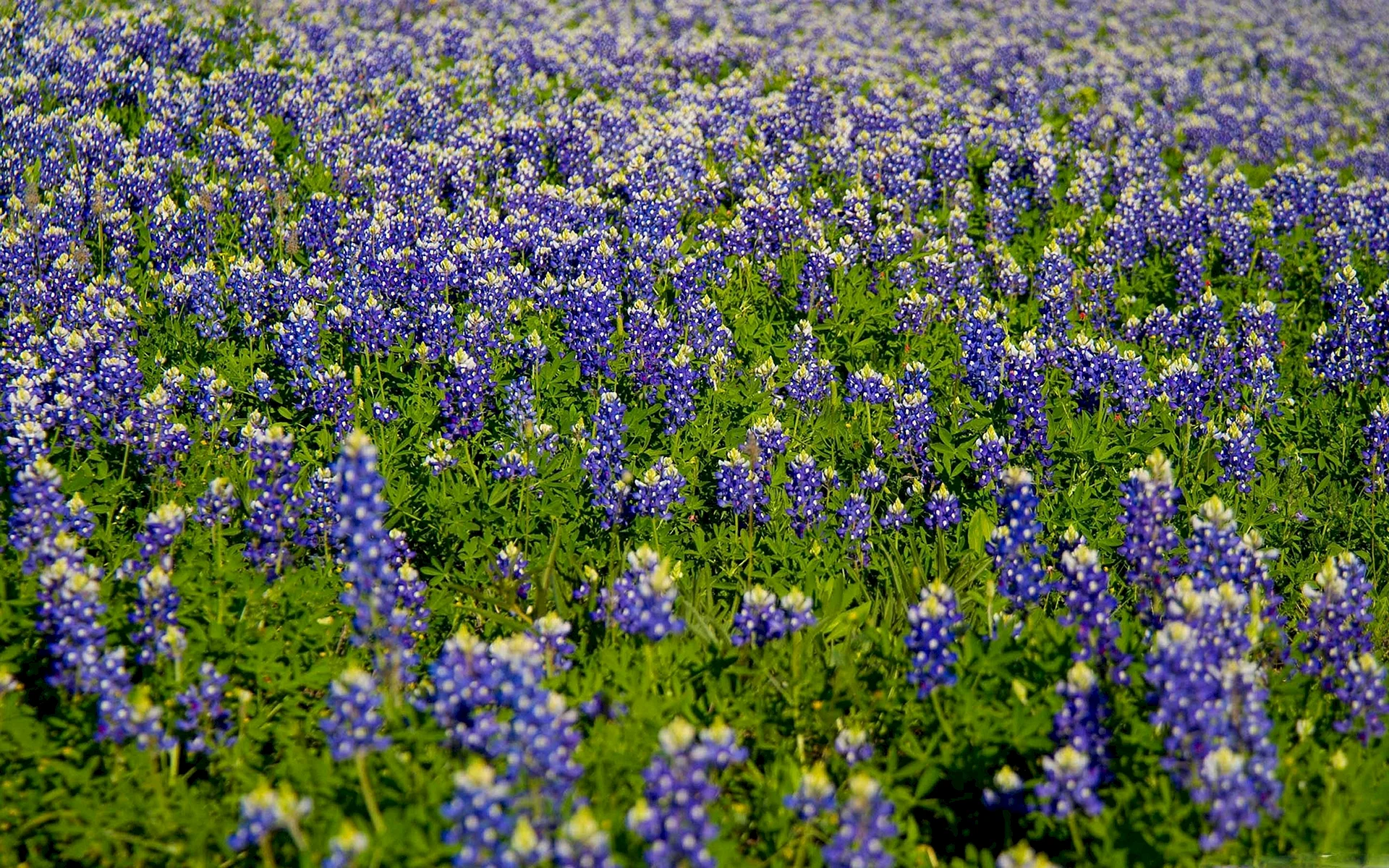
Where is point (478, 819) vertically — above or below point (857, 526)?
above

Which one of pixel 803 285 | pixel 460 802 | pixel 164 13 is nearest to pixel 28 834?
pixel 460 802

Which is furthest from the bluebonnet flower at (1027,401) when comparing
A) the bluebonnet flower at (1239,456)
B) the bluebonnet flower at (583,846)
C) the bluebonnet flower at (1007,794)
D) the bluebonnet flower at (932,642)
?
the bluebonnet flower at (583,846)

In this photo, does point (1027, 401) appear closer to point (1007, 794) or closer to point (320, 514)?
point (1007, 794)

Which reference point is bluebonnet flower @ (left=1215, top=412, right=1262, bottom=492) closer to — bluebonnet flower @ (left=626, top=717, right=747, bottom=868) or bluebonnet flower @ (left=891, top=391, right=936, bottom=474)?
bluebonnet flower @ (left=891, top=391, right=936, bottom=474)

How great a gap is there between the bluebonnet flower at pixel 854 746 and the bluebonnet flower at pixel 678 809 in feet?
2.11

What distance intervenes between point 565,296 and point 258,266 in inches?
63.2

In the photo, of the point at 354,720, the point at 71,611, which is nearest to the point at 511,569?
the point at 354,720

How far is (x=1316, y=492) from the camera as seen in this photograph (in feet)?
16.6

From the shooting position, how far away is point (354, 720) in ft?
9.32

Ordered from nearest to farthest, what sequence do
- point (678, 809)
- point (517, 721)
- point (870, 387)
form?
point (678, 809) < point (517, 721) < point (870, 387)

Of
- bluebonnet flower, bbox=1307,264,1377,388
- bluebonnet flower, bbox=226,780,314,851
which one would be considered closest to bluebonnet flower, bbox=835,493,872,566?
bluebonnet flower, bbox=226,780,314,851

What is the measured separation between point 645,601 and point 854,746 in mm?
753

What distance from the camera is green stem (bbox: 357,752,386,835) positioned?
9.07ft

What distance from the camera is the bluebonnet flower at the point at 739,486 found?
4.42 meters
